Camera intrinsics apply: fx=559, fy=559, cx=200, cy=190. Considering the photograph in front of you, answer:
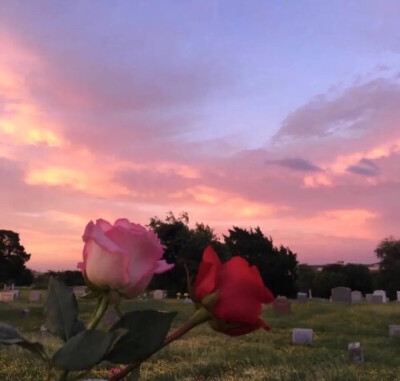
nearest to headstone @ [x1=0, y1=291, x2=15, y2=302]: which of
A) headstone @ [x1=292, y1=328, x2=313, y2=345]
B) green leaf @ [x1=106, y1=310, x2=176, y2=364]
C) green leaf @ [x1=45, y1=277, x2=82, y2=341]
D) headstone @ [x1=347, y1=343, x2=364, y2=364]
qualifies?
headstone @ [x1=292, y1=328, x2=313, y2=345]

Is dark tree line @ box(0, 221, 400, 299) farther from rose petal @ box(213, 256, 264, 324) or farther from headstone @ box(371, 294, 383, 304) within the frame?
rose petal @ box(213, 256, 264, 324)

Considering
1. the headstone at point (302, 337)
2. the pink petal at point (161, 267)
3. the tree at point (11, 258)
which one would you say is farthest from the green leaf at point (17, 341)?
the tree at point (11, 258)

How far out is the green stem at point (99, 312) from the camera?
79cm

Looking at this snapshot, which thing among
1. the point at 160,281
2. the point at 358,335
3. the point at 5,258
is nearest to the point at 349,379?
the point at 358,335

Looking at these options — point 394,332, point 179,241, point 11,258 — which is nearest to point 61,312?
point 394,332

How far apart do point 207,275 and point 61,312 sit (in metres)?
0.25

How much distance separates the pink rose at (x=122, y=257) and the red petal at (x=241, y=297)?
0.12 m

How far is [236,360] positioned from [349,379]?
2.15 metres

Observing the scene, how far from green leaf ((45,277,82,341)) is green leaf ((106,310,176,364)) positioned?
9 cm

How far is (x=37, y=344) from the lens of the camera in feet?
2.69

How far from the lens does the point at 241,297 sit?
2.49 ft

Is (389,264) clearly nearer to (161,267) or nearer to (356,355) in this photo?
(356,355)

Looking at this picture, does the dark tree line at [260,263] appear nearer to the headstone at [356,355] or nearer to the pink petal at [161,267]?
the headstone at [356,355]

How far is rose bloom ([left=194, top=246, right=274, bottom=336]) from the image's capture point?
75 centimetres
